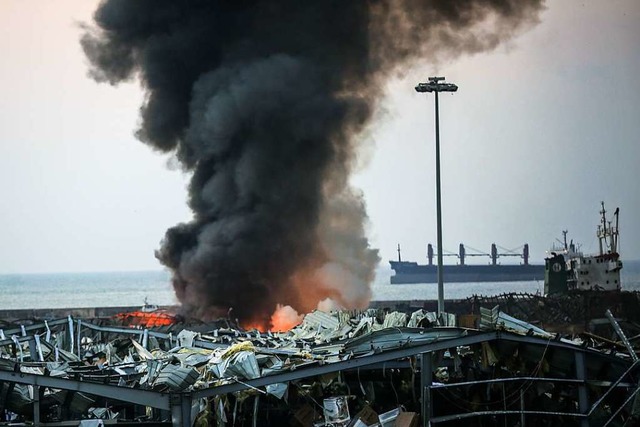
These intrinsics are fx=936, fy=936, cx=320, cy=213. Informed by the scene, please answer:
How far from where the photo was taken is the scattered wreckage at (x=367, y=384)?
22.7m

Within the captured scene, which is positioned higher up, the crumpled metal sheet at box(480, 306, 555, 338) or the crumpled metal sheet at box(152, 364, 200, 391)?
the crumpled metal sheet at box(480, 306, 555, 338)

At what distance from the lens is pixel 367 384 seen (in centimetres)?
2709

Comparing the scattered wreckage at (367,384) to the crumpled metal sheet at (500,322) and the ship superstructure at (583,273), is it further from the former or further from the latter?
the ship superstructure at (583,273)

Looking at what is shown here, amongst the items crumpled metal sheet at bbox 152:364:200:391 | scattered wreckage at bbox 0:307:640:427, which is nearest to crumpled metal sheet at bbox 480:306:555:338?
scattered wreckage at bbox 0:307:640:427

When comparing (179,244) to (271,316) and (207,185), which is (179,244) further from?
(271,316)

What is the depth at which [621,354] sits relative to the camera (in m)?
25.5

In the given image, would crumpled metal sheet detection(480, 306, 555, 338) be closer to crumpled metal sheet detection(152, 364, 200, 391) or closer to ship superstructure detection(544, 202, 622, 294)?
→ crumpled metal sheet detection(152, 364, 200, 391)

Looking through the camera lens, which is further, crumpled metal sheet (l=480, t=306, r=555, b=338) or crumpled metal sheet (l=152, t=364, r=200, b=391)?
crumpled metal sheet (l=480, t=306, r=555, b=338)

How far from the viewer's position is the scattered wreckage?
22.7 m

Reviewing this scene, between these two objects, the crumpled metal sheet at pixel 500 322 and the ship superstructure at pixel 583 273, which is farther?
the ship superstructure at pixel 583 273

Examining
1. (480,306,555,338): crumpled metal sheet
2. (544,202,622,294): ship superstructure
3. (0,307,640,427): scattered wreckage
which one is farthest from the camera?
(544,202,622,294): ship superstructure

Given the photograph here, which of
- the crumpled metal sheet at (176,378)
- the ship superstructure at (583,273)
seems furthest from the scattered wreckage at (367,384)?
the ship superstructure at (583,273)

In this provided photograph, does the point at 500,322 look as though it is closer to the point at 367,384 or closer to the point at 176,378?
the point at 367,384

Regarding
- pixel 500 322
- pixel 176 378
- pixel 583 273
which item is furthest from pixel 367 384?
pixel 583 273
